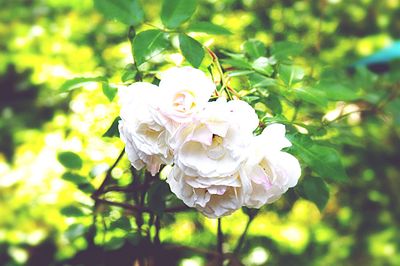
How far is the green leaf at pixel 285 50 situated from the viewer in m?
1.02

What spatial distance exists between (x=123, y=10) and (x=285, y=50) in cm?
31

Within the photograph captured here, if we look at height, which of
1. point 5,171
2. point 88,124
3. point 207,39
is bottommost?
point 5,171

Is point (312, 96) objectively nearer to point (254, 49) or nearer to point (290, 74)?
point (290, 74)

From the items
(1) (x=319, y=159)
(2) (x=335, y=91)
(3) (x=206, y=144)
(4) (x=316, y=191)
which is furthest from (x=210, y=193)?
(2) (x=335, y=91)

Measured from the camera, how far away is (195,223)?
1.57 meters

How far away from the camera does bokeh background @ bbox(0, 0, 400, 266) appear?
1.52 meters

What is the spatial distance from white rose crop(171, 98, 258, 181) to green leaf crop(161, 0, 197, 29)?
253 mm

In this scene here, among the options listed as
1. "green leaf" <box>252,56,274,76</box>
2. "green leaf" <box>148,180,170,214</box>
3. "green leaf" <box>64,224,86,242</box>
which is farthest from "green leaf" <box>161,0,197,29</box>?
"green leaf" <box>64,224,86,242</box>

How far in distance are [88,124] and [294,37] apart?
1008mm

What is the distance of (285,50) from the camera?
3.38ft

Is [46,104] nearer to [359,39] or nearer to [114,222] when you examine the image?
[359,39]

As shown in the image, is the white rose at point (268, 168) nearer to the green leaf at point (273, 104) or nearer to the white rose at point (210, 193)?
the white rose at point (210, 193)

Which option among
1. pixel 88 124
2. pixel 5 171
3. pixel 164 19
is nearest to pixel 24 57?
pixel 5 171

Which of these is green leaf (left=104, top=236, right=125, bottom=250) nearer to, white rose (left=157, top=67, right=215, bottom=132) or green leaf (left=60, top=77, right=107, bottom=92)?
green leaf (left=60, top=77, right=107, bottom=92)
